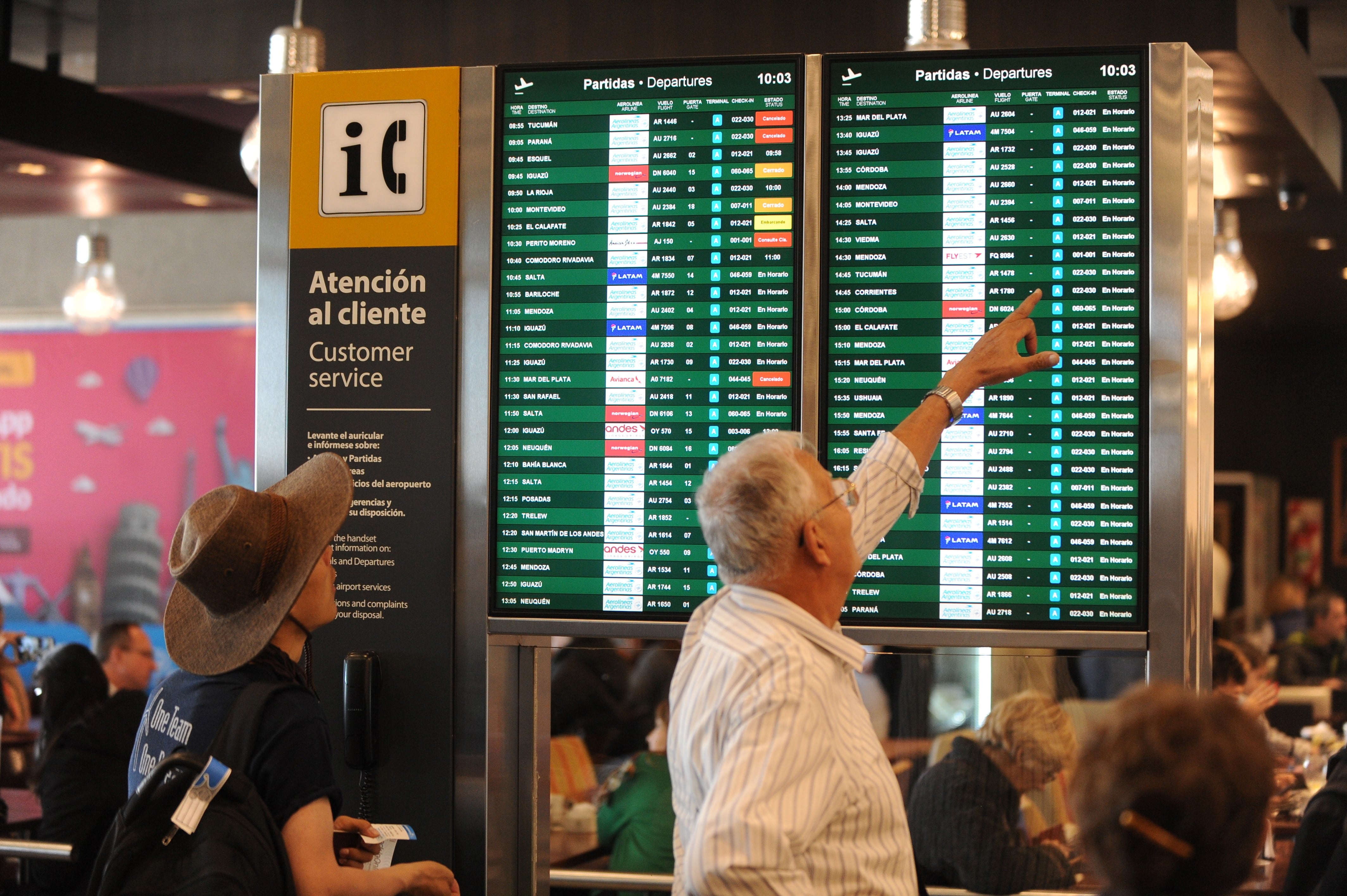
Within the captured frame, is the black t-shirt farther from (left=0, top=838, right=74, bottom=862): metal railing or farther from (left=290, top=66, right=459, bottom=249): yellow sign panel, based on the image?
(left=0, top=838, right=74, bottom=862): metal railing

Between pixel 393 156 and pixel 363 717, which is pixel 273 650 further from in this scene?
pixel 393 156

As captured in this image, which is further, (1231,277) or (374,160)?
(1231,277)

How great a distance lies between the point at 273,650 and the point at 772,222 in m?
1.23

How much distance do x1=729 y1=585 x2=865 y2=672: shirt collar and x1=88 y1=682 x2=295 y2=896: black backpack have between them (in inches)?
29.9

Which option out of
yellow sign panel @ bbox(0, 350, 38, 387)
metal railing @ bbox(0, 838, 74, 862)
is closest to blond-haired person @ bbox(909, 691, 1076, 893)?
metal railing @ bbox(0, 838, 74, 862)

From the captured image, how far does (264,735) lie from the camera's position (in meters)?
1.93

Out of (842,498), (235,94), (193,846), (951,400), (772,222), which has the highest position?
(235,94)

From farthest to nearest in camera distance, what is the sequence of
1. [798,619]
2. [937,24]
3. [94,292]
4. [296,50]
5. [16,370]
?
[16,370], [94,292], [296,50], [937,24], [798,619]

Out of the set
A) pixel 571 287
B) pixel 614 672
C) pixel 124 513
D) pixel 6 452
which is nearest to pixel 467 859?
pixel 614 672

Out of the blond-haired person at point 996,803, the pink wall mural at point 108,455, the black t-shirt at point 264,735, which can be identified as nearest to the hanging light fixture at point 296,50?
the black t-shirt at point 264,735

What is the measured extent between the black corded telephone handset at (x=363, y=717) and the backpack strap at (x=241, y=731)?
70 centimetres

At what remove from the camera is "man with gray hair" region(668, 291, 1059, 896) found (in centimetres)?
161

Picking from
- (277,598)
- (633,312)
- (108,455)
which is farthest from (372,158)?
(108,455)

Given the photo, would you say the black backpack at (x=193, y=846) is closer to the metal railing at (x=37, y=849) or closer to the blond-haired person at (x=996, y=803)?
the blond-haired person at (x=996, y=803)
